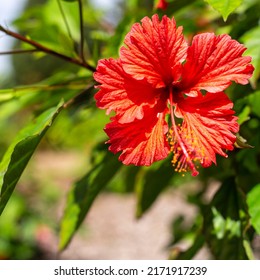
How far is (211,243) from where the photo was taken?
1.20m

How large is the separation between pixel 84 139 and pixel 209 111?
1354 mm

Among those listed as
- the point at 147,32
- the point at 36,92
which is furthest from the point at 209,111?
the point at 36,92

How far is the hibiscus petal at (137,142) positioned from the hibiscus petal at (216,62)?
0.12m

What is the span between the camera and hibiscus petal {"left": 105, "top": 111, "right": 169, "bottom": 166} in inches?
34.2

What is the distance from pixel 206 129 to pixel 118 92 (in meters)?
0.19

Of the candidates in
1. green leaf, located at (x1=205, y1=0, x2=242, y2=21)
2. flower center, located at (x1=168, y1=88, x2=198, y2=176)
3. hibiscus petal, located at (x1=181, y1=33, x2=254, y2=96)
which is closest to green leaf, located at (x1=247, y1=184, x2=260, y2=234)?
flower center, located at (x1=168, y1=88, x2=198, y2=176)

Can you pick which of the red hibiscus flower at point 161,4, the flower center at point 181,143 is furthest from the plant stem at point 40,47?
the flower center at point 181,143

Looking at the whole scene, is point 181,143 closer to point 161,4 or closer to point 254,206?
point 254,206

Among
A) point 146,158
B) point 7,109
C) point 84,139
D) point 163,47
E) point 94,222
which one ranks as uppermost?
point 163,47

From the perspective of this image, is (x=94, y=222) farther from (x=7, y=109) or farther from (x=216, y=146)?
(x=216, y=146)

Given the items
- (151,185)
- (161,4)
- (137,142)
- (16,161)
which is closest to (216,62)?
(137,142)

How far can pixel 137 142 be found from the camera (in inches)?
34.4

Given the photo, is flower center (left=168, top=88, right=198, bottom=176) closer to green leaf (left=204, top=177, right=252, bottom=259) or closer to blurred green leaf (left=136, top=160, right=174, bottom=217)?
Result: green leaf (left=204, top=177, right=252, bottom=259)

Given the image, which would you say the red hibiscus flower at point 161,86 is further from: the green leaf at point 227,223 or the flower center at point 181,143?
the green leaf at point 227,223
